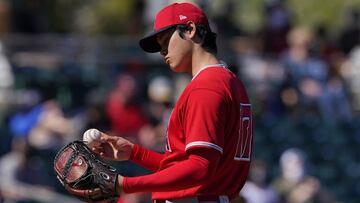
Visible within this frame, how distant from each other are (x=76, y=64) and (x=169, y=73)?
3.84ft

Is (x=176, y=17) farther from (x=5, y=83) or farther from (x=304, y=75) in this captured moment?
(x=304, y=75)

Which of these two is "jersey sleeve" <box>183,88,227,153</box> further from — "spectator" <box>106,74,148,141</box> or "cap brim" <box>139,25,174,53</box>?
"spectator" <box>106,74,148,141</box>

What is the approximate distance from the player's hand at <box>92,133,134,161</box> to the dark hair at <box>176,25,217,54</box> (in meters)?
0.65

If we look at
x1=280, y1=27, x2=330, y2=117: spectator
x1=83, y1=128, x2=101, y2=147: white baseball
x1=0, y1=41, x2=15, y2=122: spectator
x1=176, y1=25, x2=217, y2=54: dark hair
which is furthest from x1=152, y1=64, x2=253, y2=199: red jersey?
x1=280, y1=27, x2=330, y2=117: spectator

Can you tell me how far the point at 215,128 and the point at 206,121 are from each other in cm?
5

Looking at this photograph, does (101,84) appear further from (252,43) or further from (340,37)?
(340,37)

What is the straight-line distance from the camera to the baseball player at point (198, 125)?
14.3 ft

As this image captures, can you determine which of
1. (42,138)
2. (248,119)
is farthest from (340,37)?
(248,119)

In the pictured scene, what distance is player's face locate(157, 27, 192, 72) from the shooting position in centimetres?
462

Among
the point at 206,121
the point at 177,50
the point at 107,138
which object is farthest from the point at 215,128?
the point at 107,138

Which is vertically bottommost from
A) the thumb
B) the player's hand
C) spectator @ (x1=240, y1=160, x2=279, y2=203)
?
spectator @ (x1=240, y1=160, x2=279, y2=203)

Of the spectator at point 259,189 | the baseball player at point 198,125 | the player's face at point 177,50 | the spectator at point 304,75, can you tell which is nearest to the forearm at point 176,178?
the baseball player at point 198,125

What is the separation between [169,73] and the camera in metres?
12.8

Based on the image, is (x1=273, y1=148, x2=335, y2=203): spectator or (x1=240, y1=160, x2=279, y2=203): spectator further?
(x1=273, y1=148, x2=335, y2=203): spectator
